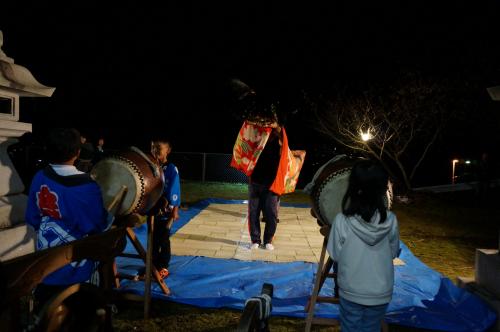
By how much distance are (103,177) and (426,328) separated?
352cm

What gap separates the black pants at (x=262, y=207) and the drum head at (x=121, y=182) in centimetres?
300

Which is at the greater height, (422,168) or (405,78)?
(405,78)

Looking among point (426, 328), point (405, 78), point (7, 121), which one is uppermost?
point (405, 78)

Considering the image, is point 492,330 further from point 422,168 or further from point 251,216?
point 422,168

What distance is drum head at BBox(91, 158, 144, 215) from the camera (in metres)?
3.53

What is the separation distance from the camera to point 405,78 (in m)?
14.7

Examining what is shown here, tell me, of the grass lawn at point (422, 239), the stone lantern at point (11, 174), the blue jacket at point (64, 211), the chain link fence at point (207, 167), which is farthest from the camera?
the chain link fence at point (207, 167)

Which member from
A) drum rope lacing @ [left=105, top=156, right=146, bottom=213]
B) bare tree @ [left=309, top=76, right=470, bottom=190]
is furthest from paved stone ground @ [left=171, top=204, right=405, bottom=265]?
bare tree @ [left=309, top=76, right=470, bottom=190]

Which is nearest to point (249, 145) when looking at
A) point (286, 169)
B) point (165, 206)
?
point (286, 169)

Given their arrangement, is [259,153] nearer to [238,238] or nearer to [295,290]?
[238,238]

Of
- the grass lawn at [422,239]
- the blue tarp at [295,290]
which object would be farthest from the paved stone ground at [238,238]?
the grass lawn at [422,239]

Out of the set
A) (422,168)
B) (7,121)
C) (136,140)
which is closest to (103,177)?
(7,121)

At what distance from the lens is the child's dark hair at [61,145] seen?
2488mm

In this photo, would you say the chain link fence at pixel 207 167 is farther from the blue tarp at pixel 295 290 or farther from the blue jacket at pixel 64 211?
the blue jacket at pixel 64 211
